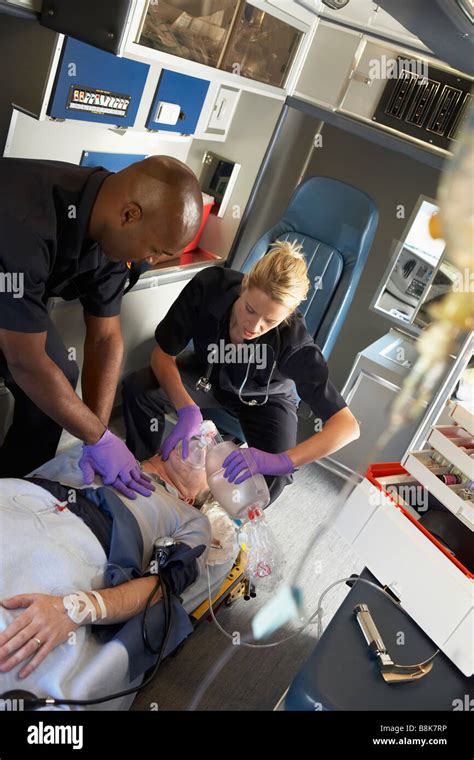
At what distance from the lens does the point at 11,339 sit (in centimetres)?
154

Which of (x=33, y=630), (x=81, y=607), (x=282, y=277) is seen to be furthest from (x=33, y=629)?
(x=282, y=277)

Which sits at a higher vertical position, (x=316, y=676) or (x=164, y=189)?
(x=164, y=189)

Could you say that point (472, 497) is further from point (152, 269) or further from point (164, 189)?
point (152, 269)

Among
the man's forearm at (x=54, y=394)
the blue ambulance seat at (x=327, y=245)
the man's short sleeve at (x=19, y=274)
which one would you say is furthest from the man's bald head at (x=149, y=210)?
the blue ambulance seat at (x=327, y=245)

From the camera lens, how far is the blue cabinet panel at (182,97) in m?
2.14

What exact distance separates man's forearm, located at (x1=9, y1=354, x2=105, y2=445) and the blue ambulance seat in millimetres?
872

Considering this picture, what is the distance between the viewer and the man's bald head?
152 cm

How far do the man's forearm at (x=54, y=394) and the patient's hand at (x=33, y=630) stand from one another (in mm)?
577

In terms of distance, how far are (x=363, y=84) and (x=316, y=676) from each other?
2705 mm

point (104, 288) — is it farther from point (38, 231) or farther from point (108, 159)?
point (108, 159)

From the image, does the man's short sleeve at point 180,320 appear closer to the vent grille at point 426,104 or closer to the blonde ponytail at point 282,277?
the blonde ponytail at point 282,277

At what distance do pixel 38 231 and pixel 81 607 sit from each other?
2.92 feet

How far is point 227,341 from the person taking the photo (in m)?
2.43
